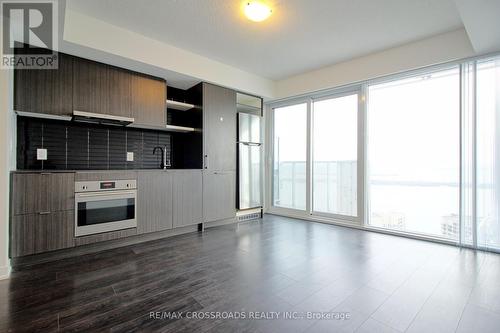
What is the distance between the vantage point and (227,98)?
13.8ft

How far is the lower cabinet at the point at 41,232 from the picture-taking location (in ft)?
7.66

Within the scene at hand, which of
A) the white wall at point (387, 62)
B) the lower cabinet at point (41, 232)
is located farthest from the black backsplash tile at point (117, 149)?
the white wall at point (387, 62)

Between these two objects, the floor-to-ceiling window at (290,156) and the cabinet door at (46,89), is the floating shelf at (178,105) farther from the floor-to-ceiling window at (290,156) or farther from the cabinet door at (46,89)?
the floor-to-ceiling window at (290,156)

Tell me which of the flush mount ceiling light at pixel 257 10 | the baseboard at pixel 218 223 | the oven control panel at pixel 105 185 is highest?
the flush mount ceiling light at pixel 257 10

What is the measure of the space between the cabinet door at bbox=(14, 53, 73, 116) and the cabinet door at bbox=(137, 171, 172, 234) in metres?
1.20

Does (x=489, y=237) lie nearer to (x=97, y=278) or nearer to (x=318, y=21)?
(x=318, y=21)

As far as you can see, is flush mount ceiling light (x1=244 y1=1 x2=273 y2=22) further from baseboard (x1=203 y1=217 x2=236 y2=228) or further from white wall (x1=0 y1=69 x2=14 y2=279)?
baseboard (x1=203 y1=217 x2=236 y2=228)

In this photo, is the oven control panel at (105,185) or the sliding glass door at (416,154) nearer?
the oven control panel at (105,185)

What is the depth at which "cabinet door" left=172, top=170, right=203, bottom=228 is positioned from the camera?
3539 millimetres

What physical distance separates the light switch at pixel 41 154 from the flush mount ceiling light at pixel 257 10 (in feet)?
9.73

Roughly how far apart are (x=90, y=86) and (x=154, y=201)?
1.69 metres

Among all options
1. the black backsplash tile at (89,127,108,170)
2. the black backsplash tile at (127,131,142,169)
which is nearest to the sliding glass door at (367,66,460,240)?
the black backsplash tile at (127,131,142,169)

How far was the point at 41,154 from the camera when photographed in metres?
2.90

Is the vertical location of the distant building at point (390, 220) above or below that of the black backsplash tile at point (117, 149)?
below
